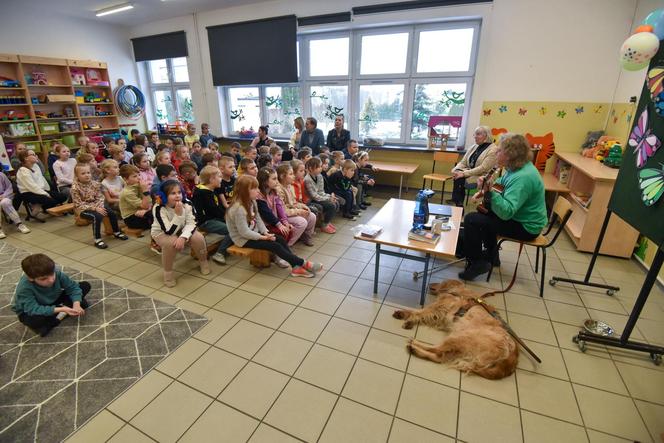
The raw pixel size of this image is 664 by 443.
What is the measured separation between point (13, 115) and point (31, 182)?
3190 millimetres

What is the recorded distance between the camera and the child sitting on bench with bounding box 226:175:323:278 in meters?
2.99

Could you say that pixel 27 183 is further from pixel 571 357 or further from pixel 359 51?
pixel 571 357

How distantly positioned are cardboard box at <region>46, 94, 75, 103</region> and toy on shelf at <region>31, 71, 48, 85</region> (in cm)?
29

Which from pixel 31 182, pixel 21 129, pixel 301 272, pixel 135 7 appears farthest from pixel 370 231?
pixel 21 129

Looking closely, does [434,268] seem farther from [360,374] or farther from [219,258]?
[219,258]

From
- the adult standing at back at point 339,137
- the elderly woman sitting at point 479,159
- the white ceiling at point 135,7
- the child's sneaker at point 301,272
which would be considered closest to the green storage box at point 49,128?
the white ceiling at point 135,7

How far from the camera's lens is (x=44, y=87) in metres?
6.81

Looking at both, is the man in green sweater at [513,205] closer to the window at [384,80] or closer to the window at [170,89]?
the window at [384,80]

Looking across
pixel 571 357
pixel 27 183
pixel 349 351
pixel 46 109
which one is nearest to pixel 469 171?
pixel 571 357

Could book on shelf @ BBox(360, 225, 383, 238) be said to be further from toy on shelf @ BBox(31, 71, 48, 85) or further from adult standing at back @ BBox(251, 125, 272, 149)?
toy on shelf @ BBox(31, 71, 48, 85)

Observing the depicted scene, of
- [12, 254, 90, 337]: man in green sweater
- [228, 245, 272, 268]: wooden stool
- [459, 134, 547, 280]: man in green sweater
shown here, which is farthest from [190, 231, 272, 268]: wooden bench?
[459, 134, 547, 280]: man in green sweater

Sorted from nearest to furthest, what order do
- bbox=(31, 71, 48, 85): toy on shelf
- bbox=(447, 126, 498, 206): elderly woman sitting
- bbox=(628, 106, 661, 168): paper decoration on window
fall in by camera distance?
bbox=(628, 106, 661, 168): paper decoration on window < bbox=(447, 126, 498, 206): elderly woman sitting < bbox=(31, 71, 48, 85): toy on shelf

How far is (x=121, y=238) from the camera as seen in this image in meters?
4.13

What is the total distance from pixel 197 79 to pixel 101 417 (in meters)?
7.55
